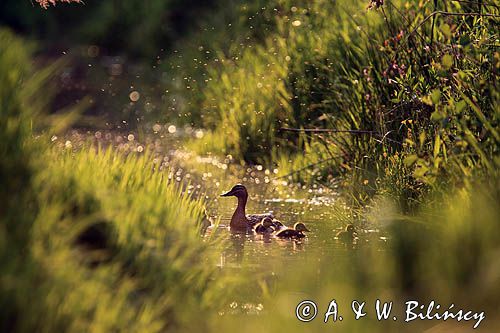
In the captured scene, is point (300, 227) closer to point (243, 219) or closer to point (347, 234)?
point (347, 234)

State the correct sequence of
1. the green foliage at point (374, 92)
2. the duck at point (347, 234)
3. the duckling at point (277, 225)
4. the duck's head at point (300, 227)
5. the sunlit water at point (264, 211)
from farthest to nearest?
the duckling at point (277, 225)
the duck's head at point (300, 227)
the duck at point (347, 234)
the sunlit water at point (264, 211)
the green foliage at point (374, 92)

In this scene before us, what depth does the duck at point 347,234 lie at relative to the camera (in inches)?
337

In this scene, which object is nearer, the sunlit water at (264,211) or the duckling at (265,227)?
the sunlit water at (264,211)

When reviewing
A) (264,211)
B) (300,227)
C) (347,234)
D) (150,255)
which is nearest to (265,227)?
(300,227)

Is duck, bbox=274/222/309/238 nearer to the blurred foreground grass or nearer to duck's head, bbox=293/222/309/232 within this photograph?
duck's head, bbox=293/222/309/232

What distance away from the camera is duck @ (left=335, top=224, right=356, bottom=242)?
8.57 m

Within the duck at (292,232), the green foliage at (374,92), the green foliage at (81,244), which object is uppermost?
the green foliage at (374,92)

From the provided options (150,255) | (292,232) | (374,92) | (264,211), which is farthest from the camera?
(264,211)

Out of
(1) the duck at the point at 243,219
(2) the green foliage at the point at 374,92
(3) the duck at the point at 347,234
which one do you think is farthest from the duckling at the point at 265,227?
(2) the green foliage at the point at 374,92

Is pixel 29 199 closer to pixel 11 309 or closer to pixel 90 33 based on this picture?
pixel 11 309

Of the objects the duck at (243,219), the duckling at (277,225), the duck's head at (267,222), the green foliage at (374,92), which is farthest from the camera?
the duck at (243,219)

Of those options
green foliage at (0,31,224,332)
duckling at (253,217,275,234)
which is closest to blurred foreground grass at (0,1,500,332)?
green foliage at (0,31,224,332)

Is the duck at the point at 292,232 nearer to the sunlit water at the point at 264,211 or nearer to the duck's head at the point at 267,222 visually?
the sunlit water at the point at 264,211

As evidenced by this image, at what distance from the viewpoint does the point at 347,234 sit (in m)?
8.67
